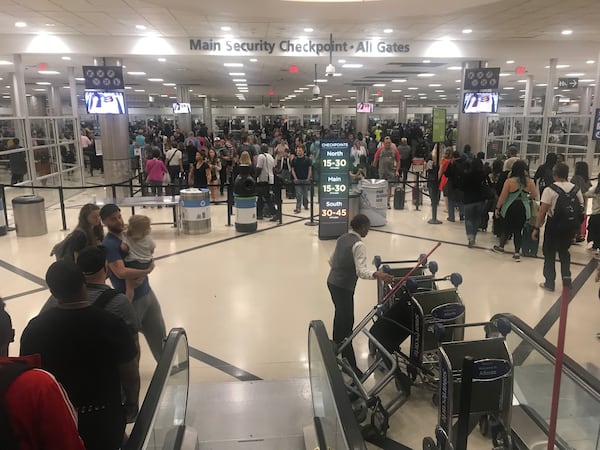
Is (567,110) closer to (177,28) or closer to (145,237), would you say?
(177,28)

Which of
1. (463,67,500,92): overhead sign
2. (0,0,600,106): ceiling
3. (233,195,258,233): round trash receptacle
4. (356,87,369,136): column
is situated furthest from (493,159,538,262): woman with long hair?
(356,87,369,136): column

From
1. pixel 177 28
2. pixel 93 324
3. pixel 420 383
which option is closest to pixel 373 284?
pixel 420 383

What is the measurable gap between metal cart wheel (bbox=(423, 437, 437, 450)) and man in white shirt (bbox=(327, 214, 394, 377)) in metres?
1.04

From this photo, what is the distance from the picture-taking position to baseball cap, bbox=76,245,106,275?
292 centimetres

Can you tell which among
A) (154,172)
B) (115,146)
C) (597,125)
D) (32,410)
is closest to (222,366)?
(32,410)

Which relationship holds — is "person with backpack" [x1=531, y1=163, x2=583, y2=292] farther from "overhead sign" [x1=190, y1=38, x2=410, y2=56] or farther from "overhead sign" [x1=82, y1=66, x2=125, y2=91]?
"overhead sign" [x1=82, y1=66, x2=125, y2=91]

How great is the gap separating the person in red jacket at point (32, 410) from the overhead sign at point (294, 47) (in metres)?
11.8

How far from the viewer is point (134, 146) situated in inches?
679

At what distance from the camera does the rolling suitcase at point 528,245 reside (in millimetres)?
8289

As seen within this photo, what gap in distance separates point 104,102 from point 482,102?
9.55 m

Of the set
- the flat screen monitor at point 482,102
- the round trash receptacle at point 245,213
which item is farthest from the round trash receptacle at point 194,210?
the flat screen monitor at point 482,102

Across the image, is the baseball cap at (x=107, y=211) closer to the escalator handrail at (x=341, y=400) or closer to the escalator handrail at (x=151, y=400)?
the escalator handrail at (x=151, y=400)

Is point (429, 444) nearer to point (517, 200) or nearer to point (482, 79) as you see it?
point (517, 200)

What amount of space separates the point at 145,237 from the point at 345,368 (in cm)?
202
